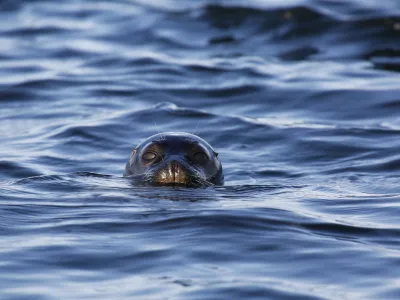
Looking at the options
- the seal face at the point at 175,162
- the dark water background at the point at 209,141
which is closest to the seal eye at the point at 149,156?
the seal face at the point at 175,162

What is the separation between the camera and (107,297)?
5.82 m

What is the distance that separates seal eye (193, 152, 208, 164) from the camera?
929cm

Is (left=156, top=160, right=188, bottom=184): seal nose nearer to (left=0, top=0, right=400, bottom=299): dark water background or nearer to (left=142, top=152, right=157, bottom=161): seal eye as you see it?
(left=0, top=0, right=400, bottom=299): dark water background

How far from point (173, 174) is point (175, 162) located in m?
0.12

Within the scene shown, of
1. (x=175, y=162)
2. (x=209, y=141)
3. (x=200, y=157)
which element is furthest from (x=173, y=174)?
(x=209, y=141)

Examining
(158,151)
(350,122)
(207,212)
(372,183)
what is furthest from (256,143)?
(207,212)

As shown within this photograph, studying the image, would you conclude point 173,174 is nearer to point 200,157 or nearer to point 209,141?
point 200,157

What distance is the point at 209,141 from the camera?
12656mm

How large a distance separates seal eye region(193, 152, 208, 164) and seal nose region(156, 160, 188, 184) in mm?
447

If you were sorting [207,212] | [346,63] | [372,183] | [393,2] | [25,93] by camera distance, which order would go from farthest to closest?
[393,2], [346,63], [25,93], [372,183], [207,212]

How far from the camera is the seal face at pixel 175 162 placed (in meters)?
8.84

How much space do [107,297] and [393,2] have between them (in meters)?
16.7

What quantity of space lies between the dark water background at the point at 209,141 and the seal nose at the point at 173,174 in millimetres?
190

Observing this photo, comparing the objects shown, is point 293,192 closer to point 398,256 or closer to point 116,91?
point 398,256
